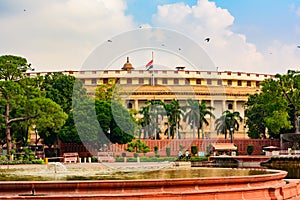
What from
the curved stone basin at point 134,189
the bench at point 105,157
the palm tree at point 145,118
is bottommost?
the curved stone basin at point 134,189

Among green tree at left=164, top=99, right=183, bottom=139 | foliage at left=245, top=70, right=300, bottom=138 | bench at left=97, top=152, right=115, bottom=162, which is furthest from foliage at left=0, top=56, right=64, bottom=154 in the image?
green tree at left=164, top=99, right=183, bottom=139

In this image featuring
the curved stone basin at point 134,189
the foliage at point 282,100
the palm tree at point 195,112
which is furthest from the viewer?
the palm tree at point 195,112

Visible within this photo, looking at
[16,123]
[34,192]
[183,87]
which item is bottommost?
[34,192]

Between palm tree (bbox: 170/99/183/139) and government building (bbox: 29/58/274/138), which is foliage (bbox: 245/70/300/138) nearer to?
palm tree (bbox: 170/99/183/139)

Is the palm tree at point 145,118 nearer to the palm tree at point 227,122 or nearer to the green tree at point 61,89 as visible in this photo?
the palm tree at point 227,122

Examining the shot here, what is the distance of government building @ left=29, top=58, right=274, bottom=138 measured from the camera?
6272 cm

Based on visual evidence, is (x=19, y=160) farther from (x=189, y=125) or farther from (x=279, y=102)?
(x=189, y=125)

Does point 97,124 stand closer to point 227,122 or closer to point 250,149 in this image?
point 250,149

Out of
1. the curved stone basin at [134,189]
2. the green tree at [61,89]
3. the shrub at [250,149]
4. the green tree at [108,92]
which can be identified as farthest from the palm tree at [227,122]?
the curved stone basin at [134,189]

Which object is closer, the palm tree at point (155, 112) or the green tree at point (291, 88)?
the green tree at point (291, 88)

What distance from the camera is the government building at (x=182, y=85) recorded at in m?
62.7

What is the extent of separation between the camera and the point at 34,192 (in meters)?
12.4

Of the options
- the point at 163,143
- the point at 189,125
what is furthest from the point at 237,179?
the point at 189,125

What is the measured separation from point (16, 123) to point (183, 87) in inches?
1142
